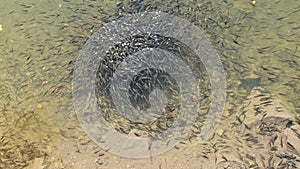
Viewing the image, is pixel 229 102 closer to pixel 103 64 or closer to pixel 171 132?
pixel 171 132

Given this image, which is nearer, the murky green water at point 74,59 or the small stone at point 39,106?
the murky green water at point 74,59

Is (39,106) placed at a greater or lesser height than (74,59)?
lesser

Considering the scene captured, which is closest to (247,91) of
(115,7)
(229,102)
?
(229,102)

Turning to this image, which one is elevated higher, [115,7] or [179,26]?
[115,7]

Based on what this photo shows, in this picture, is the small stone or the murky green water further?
the small stone

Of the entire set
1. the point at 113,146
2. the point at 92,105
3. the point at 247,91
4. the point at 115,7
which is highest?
the point at 115,7

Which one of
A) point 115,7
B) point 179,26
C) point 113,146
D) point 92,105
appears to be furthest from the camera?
point 115,7

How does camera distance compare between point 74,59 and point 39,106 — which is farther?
point 74,59

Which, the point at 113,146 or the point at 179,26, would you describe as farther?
the point at 179,26
